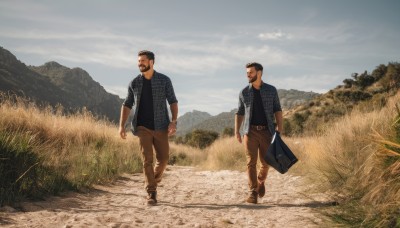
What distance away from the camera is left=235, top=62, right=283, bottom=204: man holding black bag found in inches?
225

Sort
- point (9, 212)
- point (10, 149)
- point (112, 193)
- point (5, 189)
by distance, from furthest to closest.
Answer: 1. point (112, 193)
2. point (10, 149)
3. point (5, 189)
4. point (9, 212)

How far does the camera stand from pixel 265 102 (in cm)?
575

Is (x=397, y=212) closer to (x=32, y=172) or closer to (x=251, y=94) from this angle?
(x=251, y=94)

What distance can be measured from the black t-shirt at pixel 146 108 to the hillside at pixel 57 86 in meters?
31.5

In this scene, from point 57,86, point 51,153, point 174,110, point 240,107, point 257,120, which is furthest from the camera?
point 57,86

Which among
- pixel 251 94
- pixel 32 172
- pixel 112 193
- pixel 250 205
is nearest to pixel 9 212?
pixel 32 172

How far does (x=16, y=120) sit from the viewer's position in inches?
330

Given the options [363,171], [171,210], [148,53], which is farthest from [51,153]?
[363,171]

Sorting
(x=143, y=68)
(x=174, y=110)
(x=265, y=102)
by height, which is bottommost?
(x=174, y=110)

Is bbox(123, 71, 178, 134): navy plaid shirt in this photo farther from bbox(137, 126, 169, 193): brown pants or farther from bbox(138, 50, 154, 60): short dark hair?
bbox(138, 50, 154, 60): short dark hair

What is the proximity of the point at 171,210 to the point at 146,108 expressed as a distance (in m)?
1.61

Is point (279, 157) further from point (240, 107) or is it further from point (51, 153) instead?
point (51, 153)

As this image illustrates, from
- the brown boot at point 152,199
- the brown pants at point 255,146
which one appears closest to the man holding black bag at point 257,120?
the brown pants at point 255,146

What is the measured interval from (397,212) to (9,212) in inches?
160
